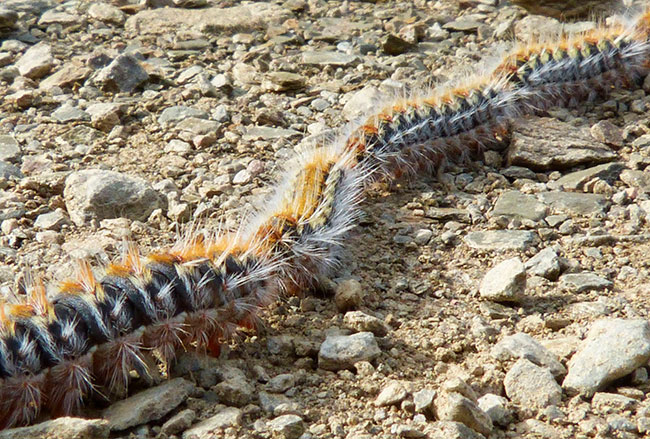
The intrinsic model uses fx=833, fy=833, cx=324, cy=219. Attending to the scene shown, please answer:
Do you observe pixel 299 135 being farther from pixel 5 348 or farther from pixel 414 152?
pixel 5 348

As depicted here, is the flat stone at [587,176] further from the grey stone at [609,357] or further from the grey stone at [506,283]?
the grey stone at [609,357]

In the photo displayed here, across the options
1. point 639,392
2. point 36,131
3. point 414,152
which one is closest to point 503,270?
point 639,392

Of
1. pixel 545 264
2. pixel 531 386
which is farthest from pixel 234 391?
pixel 545 264

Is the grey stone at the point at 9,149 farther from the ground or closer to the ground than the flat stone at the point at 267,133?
farther from the ground

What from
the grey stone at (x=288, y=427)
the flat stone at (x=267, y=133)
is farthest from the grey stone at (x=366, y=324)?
the flat stone at (x=267, y=133)

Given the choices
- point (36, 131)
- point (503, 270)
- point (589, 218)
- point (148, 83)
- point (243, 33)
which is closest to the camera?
point (503, 270)

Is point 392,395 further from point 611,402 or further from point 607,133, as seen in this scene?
point 607,133
